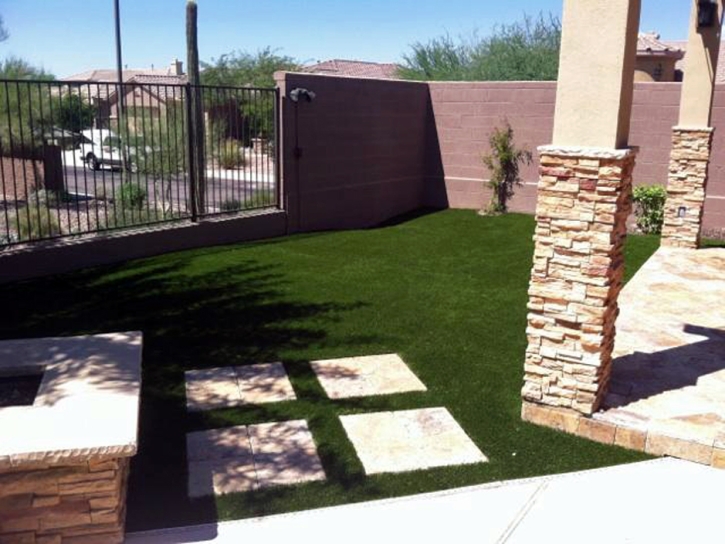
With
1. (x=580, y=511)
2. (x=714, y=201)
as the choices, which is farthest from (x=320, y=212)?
(x=580, y=511)

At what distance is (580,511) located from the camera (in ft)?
12.7

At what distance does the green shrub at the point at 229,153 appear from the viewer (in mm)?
11055

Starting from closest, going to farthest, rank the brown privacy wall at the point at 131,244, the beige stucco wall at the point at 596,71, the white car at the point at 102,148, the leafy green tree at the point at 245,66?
1. the beige stucco wall at the point at 596,71
2. the brown privacy wall at the point at 131,244
3. the white car at the point at 102,148
4. the leafy green tree at the point at 245,66

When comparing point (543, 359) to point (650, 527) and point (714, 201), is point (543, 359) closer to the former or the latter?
point (650, 527)

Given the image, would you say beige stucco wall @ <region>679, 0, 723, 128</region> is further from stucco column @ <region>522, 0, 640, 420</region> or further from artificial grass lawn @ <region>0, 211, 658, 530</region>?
stucco column @ <region>522, 0, 640, 420</region>

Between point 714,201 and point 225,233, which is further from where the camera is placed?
point 714,201

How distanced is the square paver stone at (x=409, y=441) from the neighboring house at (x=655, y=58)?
24.7m

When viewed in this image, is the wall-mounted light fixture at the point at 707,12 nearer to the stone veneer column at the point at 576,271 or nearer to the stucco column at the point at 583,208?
the stucco column at the point at 583,208

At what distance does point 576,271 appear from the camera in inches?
181

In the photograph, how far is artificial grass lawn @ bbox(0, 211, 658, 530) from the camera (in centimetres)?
423

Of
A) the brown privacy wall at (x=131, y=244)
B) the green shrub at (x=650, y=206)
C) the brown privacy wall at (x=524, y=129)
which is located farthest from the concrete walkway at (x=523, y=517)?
the brown privacy wall at (x=524, y=129)

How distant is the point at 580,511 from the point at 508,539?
0.52m

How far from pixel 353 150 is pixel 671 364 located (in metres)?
7.88

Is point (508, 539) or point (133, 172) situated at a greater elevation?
point (133, 172)
